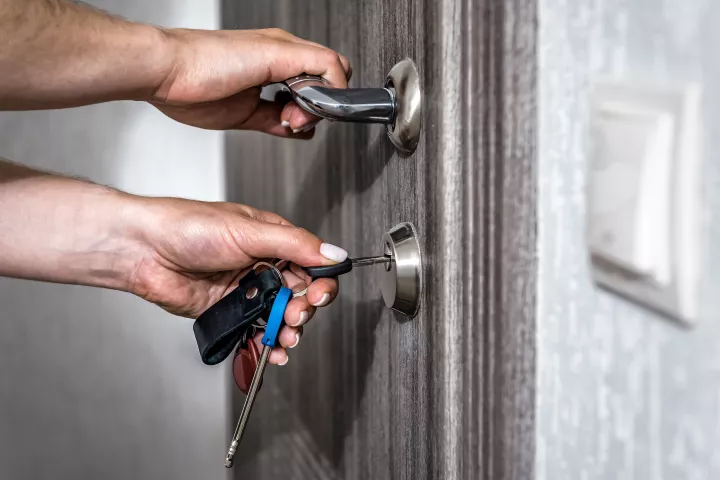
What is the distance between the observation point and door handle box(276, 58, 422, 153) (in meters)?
0.46

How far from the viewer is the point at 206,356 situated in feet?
1.85

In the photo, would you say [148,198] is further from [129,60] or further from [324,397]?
[324,397]

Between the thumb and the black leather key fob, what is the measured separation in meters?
0.02

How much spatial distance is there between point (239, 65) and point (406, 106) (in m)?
0.20

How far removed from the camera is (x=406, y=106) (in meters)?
0.47

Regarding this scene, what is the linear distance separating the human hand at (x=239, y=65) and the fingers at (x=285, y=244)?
0.37 ft

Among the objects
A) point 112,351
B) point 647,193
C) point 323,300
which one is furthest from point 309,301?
point 112,351

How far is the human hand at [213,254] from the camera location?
571mm

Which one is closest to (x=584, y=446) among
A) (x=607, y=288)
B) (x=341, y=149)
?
(x=607, y=288)

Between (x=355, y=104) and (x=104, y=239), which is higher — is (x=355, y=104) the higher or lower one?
the higher one

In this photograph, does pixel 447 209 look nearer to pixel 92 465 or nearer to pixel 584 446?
pixel 584 446

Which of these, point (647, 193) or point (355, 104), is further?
point (355, 104)

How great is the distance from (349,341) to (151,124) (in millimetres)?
1077

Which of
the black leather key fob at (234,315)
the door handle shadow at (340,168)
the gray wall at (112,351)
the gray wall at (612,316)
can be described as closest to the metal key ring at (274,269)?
the black leather key fob at (234,315)
